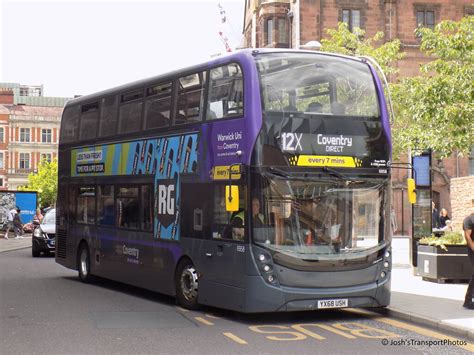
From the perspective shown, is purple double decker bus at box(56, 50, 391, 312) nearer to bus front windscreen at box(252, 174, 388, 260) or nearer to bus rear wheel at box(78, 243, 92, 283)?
bus front windscreen at box(252, 174, 388, 260)

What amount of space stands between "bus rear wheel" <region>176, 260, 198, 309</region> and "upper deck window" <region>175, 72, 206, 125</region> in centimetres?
237

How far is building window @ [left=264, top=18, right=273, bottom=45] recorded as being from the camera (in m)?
53.9

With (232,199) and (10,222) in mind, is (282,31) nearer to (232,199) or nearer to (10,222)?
(10,222)

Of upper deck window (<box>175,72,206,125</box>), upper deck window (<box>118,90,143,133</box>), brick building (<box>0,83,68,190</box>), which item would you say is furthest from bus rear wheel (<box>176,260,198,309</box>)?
brick building (<box>0,83,68,190</box>)

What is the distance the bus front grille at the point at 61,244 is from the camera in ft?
61.6

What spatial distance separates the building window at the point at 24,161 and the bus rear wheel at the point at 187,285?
9585cm

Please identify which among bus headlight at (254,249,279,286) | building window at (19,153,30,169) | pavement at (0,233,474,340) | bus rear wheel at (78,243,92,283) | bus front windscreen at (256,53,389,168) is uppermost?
building window at (19,153,30,169)

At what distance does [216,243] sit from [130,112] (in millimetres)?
4438

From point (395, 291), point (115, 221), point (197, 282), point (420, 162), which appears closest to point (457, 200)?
point (420, 162)

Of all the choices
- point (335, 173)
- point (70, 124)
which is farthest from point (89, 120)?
point (335, 173)

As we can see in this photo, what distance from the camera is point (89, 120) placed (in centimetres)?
1733

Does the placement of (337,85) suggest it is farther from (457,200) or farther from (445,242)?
(457,200)

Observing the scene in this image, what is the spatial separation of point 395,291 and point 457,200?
37.4 feet

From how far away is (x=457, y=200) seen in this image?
25.2 meters
